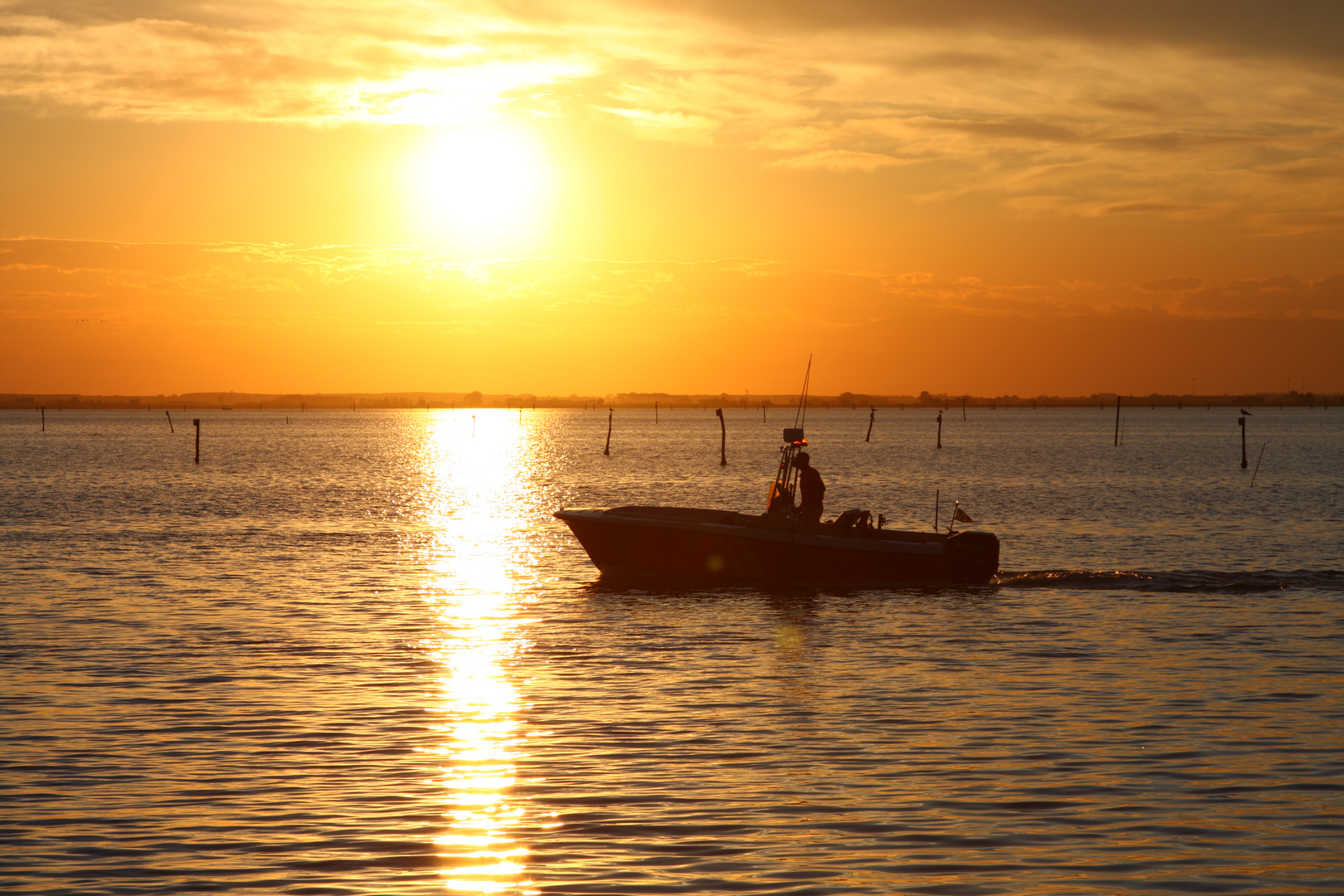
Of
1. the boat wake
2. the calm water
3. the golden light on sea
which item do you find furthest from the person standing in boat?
the golden light on sea

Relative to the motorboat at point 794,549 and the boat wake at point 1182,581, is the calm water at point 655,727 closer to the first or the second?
the boat wake at point 1182,581

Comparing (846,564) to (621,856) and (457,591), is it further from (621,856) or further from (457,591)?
(621,856)

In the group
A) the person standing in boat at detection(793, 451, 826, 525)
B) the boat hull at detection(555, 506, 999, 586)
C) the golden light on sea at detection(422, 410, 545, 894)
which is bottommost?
the golden light on sea at detection(422, 410, 545, 894)

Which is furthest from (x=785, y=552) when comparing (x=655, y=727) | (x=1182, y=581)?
(x=655, y=727)

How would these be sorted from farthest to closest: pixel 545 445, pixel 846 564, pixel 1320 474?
pixel 545 445, pixel 1320 474, pixel 846 564

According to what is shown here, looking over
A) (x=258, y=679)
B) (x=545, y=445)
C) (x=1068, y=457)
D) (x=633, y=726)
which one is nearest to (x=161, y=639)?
(x=258, y=679)

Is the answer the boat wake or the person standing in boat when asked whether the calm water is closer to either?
the boat wake

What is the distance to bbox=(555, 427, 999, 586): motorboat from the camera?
25.1 meters

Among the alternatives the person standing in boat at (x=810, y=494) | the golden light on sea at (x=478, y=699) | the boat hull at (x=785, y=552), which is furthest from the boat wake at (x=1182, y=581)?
the golden light on sea at (x=478, y=699)

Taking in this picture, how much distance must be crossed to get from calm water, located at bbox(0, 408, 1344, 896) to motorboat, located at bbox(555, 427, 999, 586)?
73 centimetres

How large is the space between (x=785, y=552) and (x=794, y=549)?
207mm

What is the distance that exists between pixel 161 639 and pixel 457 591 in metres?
7.61

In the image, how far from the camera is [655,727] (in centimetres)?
1365

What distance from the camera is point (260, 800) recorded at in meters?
10.8
